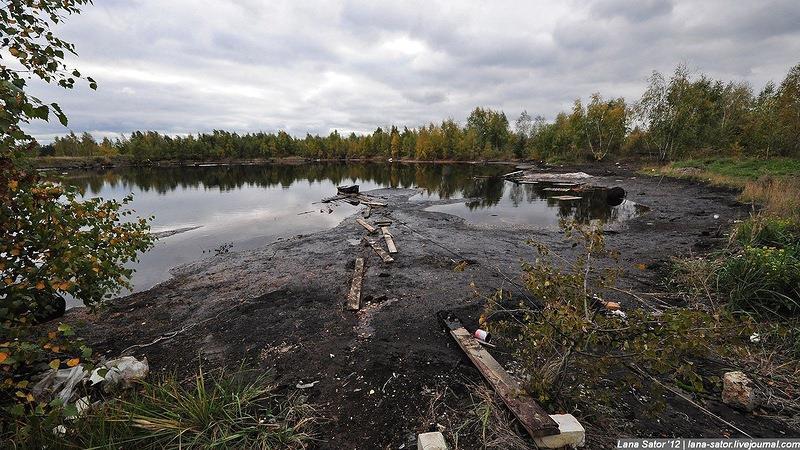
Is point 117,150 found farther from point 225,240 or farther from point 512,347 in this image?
point 512,347

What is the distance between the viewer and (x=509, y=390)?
3721 mm

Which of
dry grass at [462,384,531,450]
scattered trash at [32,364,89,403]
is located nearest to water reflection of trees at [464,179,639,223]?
dry grass at [462,384,531,450]

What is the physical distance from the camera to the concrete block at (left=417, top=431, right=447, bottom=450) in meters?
3.04

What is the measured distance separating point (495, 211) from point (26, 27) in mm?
18901

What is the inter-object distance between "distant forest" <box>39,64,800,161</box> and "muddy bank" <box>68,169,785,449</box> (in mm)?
35045

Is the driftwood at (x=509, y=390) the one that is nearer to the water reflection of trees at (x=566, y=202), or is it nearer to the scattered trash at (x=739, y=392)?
the scattered trash at (x=739, y=392)

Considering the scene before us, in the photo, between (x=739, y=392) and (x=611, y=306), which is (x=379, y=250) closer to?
(x=611, y=306)

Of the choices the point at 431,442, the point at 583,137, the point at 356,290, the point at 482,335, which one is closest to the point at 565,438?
the point at 431,442

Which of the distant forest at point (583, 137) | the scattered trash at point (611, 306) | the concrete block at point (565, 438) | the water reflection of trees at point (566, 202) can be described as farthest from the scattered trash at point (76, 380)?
the distant forest at point (583, 137)

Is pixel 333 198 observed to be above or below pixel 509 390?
above

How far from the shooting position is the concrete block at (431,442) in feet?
9.96

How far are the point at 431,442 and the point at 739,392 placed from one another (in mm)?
3696

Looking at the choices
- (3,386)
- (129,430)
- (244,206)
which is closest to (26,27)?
(3,386)

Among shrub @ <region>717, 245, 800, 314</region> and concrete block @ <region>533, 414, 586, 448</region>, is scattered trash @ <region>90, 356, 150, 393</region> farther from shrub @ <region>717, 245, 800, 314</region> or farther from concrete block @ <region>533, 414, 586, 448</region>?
shrub @ <region>717, 245, 800, 314</region>
